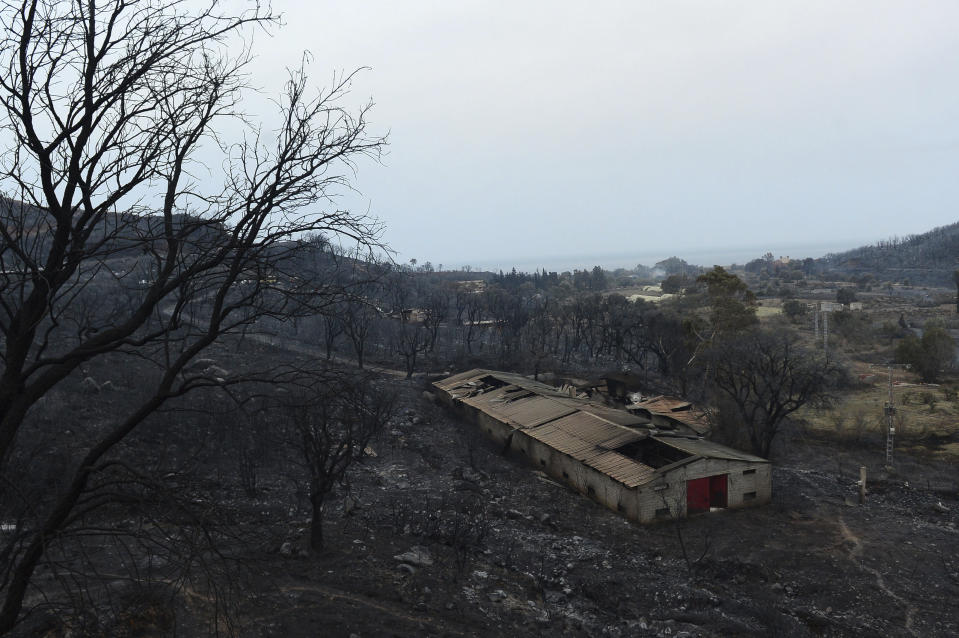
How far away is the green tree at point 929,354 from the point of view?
37.3 meters

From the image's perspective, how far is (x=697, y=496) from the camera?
61.4 ft

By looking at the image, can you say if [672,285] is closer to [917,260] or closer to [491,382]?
[917,260]

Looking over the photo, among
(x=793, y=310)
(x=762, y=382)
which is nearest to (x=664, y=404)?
(x=762, y=382)

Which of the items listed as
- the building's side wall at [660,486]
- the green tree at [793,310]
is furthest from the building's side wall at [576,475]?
the green tree at [793,310]

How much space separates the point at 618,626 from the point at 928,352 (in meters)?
36.3

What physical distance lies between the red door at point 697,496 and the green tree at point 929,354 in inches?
1103

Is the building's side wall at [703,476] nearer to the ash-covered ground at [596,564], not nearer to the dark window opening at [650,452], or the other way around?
the ash-covered ground at [596,564]

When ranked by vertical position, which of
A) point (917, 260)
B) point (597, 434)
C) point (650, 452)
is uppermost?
point (917, 260)

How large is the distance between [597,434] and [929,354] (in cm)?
2824

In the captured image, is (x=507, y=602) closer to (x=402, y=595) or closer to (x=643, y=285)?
(x=402, y=595)

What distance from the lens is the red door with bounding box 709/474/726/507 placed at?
19.1 meters

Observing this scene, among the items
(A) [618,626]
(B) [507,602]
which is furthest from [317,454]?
(A) [618,626]

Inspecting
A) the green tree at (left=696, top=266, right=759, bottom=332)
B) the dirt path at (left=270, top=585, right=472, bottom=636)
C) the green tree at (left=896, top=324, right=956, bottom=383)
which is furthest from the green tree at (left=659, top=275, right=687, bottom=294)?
the dirt path at (left=270, top=585, right=472, bottom=636)

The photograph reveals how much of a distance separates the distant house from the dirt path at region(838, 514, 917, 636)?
8.99ft
